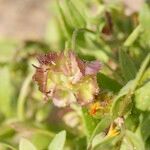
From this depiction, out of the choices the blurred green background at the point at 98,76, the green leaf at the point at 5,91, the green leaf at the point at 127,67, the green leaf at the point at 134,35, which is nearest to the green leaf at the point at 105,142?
the blurred green background at the point at 98,76

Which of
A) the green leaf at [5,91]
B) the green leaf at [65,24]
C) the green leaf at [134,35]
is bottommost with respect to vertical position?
the green leaf at [5,91]

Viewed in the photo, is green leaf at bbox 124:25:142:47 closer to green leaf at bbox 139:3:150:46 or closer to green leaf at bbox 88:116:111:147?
green leaf at bbox 139:3:150:46

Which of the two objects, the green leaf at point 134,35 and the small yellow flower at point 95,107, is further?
the green leaf at point 134,35

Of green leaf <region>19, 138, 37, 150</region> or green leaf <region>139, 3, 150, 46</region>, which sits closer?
green leaf <region>19, 138, 37, 150</region>

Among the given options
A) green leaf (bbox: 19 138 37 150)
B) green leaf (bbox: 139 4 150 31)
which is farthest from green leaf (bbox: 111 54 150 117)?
green leaf (bbox: 139 4 150 31)

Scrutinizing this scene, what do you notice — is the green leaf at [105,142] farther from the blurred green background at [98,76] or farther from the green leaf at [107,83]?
the green leaf at [107,83]

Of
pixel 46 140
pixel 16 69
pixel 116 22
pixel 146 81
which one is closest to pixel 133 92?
pixel 146 81
